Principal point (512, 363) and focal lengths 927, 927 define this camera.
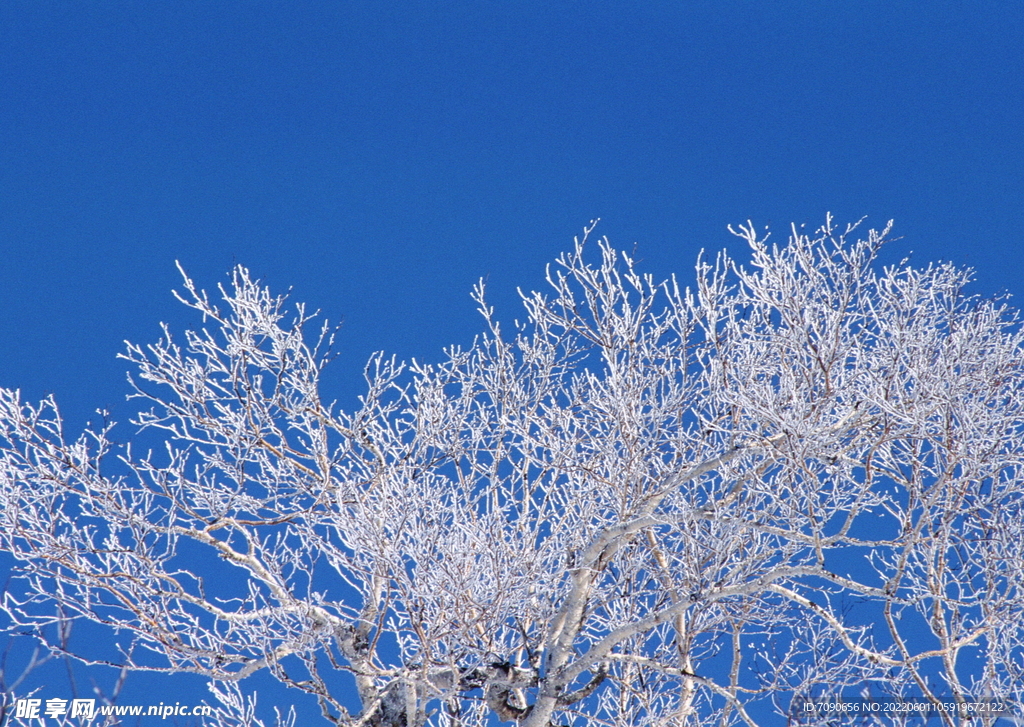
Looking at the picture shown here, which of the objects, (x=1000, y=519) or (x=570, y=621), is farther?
(x=570, y=621)

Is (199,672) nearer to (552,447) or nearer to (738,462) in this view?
(552,447)

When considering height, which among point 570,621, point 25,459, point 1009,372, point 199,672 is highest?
point 1009,372

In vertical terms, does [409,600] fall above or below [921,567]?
below

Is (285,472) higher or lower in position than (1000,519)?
higher

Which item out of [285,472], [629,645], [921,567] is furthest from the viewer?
[629,645]

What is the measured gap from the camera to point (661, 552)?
7.18 meters

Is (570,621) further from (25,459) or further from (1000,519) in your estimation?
(25,459)

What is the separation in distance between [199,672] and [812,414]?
4.29m

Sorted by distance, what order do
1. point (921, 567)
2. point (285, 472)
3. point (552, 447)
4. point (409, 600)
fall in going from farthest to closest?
point (285, 472)
point (552, 447)
point (921, 567)
point (409, 600)

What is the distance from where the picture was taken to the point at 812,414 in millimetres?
5535

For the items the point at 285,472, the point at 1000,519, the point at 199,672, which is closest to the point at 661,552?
the point at 1000,519

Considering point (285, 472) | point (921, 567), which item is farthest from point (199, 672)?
point (921, 567)

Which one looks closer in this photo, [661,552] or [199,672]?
[199,672]

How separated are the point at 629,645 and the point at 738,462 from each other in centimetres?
231
